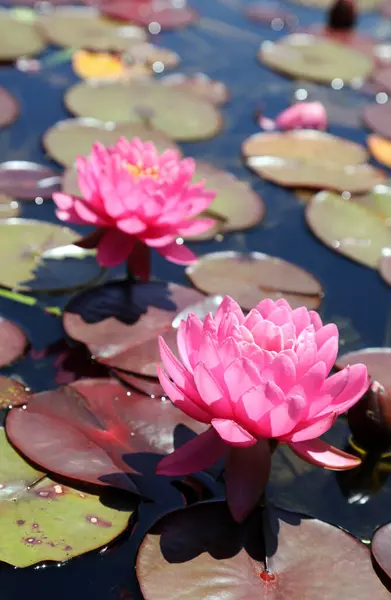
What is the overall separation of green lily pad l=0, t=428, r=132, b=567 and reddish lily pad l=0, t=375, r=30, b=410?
0.49ft

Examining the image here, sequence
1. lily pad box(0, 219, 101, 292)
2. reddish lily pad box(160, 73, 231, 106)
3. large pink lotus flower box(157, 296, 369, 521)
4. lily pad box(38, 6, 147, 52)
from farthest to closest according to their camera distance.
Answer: lily pad box(38, 6, 147, 52)
reddish lily pad box(160, 73, 231, 106)
lily pad box(0, 219, 101, 292)
large pink lotus flower box(157, 296, 369, 521)

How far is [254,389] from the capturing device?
4.32ft

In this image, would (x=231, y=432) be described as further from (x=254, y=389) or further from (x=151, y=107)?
(x=151, y=107)

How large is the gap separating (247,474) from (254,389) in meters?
0.22

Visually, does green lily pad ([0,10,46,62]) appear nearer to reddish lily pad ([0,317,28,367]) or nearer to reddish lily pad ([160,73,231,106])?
reddish lily pad ([160,73,231,106])

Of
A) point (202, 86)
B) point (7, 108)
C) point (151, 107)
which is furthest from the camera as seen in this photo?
point (202, 86)

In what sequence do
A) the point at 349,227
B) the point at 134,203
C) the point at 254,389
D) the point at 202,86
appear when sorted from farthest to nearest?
the point at 202,86, the point at 349,227, the point at 134,203, the point at 254,389

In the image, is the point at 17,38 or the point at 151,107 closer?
the point at 151,107

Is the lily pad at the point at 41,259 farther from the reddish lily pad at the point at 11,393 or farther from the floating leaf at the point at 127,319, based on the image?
the reddish lily pad at the point at 11,393

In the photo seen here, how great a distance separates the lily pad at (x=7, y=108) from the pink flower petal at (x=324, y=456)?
194 cm

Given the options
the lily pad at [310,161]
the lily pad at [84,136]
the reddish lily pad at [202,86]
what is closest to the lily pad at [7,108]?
the lily pad at [84,136]

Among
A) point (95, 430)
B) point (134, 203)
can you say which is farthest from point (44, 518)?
point (134, 203)

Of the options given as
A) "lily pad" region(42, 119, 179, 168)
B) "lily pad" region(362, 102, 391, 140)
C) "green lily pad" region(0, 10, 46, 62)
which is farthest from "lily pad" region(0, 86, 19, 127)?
"lily pad" region(362, 102, 391, 140)

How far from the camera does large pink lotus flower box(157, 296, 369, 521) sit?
4.39 feet
